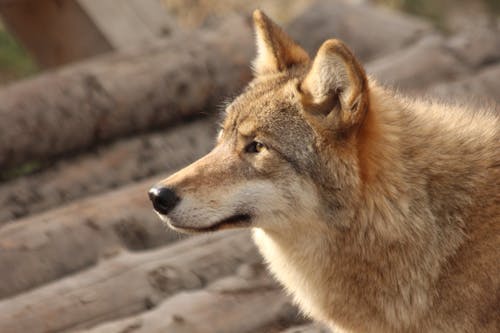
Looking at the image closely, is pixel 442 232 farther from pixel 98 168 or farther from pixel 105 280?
pixel 98 168

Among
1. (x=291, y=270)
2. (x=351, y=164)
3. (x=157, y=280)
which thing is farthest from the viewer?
(x=157, y=280)

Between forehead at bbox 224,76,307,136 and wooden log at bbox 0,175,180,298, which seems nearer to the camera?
forehead at bbox 224,76,307,136

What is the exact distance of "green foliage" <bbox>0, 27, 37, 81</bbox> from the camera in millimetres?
10844

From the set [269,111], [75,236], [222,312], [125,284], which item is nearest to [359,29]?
[75,236]

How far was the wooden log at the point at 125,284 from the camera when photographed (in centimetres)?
488

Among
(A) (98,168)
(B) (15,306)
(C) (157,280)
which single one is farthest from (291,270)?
(A) (98,168)

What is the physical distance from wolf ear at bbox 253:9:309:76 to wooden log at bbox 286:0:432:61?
3723 millimetres

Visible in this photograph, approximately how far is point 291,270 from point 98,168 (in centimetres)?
286

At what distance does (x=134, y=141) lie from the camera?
722cm

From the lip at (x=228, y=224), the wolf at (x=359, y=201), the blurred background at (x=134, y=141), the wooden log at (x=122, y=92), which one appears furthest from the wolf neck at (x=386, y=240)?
the wooden log at (x=122, y=92)

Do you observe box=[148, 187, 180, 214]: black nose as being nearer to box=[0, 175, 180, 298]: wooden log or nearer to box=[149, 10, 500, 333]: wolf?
box=[149, 10, 500, 333]: wolf

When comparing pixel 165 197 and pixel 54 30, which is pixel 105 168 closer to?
pixel 54 30

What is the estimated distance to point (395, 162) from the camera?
13.6ft

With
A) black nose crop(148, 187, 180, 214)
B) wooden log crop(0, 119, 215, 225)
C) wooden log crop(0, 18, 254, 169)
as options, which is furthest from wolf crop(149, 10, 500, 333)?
wooden log crop(0, 18, 254, 169)
